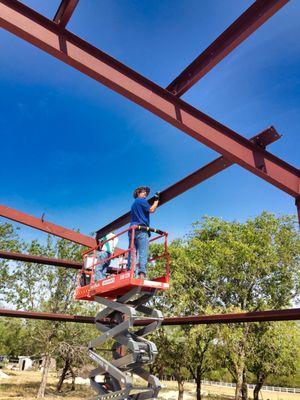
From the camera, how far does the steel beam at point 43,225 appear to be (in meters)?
7.52

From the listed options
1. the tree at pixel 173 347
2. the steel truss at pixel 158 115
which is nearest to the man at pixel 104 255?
the steel truss at pixel 158 115

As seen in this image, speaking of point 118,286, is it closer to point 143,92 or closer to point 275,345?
point 143,92

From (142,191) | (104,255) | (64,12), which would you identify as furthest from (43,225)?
(64,12)

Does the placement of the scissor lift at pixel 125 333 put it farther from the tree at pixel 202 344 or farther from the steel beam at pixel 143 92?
the tree at pixel 202 344

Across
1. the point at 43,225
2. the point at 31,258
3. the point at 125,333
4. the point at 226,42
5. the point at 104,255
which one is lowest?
the point at 125,333

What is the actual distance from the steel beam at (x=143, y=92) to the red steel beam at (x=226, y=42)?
0.93 ft

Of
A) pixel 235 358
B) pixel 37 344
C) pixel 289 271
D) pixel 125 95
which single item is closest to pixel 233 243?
pixel 289 271

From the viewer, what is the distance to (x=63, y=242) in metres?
26.0

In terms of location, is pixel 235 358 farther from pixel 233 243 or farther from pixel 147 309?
pixel 147 309

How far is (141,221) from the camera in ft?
19.1

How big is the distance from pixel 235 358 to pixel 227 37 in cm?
2195

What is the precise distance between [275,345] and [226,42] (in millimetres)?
22323

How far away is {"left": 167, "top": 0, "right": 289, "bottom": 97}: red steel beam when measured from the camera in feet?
12.0

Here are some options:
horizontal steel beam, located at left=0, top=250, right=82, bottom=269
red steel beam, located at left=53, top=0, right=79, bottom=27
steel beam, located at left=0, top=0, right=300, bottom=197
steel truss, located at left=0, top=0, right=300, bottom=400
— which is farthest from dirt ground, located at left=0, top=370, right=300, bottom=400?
red steel beam, located at left=53, top=0, right=79, bottom=27
